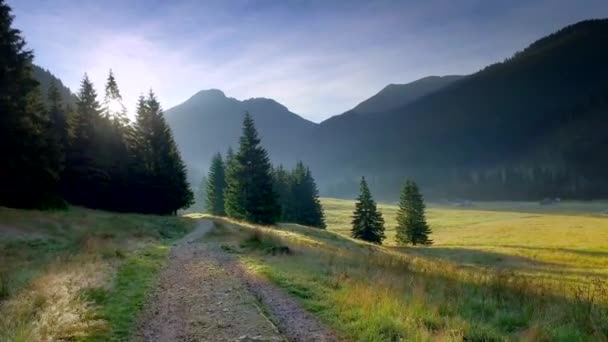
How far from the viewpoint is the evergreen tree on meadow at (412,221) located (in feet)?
215

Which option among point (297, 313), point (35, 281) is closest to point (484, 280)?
point (297, 313)

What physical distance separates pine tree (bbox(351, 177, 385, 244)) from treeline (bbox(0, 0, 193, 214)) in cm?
2848

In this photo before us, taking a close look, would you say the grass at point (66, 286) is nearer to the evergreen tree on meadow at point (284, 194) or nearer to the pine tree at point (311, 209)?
the evergreen tree on meadow at point (284, 194)

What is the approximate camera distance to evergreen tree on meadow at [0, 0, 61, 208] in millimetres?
27984

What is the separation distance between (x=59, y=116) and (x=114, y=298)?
5036 cm

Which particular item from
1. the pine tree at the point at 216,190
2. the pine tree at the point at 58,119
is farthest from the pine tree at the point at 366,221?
the pine tree at the point at 58,119

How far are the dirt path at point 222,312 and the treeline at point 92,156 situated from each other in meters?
25.8

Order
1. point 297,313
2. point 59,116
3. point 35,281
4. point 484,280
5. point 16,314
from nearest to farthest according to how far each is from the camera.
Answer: point 16,314 < point 297,313 < point 35,281 < point 484,280 < point 59,116

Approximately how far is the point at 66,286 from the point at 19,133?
25.3 m

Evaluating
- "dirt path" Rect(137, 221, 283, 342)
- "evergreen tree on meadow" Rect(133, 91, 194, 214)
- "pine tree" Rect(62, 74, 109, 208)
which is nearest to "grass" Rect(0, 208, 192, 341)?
"dirt path" Rect(137, 221, 283, 342)

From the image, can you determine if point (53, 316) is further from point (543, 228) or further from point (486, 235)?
point (543, 228)

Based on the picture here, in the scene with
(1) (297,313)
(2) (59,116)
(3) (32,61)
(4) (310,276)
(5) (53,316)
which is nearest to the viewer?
(5) (53,316)

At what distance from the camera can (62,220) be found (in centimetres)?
2809

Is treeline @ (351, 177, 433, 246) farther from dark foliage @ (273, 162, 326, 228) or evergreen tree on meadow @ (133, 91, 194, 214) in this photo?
evergreen tree on meadow @ (133, 91, 194, 214)
